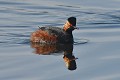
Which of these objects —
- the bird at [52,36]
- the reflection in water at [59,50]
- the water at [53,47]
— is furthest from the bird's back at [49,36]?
the water at [53,47]

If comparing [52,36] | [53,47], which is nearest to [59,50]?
[53,47]

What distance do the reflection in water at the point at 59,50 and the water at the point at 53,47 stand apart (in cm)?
16

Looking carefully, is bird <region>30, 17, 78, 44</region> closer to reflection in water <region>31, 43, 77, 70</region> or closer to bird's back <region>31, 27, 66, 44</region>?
bird's back <region>31, 27, 66, 44</region>

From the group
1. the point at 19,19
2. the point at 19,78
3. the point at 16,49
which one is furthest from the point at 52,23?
Result: the point at 19,78

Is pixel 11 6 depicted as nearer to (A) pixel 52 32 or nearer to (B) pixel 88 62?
(A) pixel 52 32

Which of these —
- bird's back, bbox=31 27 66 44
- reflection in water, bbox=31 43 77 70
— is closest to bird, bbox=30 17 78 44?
bird's back, bbox=31 27 66 44

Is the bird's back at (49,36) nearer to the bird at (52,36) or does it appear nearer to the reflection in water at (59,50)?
the bird at (52,36)

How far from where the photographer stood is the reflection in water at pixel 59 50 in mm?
18166

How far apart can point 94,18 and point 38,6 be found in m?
3.08

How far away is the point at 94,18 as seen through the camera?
85.6 ft

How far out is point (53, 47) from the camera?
67.9 feet

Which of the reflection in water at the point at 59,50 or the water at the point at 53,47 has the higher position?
the water at the point at 53,47

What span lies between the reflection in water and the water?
0.54ft

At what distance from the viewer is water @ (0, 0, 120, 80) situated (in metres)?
16.4
